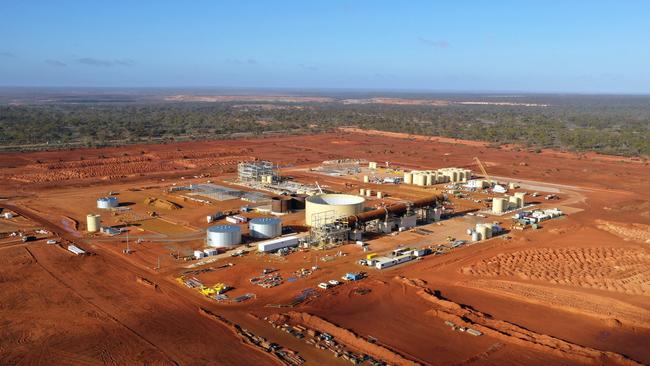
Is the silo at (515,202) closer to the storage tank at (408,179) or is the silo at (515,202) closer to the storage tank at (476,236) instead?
the storage tank at (476,236)

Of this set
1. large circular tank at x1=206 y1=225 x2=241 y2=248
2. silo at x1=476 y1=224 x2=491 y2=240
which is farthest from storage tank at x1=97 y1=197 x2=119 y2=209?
silo at x1=476 y1=224 x2=491 y2=240

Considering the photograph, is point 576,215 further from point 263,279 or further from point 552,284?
point 263,279

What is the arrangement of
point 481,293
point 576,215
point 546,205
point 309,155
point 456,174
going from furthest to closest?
point 309,155 < point 456,174 < point 546,205 < point 576,215 < point 481,293

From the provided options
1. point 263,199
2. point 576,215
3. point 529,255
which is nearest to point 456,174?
point 576,215

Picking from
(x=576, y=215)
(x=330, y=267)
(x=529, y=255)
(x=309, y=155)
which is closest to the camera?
(x=330, y=267)

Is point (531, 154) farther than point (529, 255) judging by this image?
Yes

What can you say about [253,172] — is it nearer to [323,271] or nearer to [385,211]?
[385,211]
